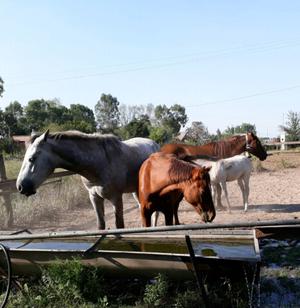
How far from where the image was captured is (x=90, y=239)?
5.73m

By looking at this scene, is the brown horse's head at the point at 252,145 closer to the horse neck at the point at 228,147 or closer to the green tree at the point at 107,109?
the horse neck at the point at 228,147

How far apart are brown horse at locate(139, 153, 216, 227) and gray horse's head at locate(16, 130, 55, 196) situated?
126cm

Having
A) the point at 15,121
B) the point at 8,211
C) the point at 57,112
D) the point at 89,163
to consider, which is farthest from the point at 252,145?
the point at 57,112

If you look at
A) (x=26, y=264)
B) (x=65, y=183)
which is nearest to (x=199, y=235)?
(x=26, y=264)

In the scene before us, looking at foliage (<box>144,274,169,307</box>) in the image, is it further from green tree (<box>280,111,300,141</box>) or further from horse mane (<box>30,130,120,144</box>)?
green tree (<box>280,111,300,141</box>)

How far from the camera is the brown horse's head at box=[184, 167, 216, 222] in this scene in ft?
14.8

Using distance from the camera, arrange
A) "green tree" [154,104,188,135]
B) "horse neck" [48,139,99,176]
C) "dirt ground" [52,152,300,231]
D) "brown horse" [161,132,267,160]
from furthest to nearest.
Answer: "green tree" [154,104,188,135] → "brown horse" [161,132,267,160] → "dirt ground" [52,152,300,231] → "horse neck" [48,139,99,176]

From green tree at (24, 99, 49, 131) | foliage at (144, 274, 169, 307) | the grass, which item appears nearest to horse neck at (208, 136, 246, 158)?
the grass

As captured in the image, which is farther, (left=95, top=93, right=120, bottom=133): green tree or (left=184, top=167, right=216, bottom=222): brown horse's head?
(left=95, top=93, right=120, bottom=133): green tree

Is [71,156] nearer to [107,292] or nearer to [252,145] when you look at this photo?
[107,292]

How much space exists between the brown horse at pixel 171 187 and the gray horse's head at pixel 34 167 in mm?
1258

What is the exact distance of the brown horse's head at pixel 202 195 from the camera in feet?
14.8

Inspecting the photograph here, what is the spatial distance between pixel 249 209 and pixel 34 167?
6.42 metres

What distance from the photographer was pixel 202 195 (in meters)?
4.49
